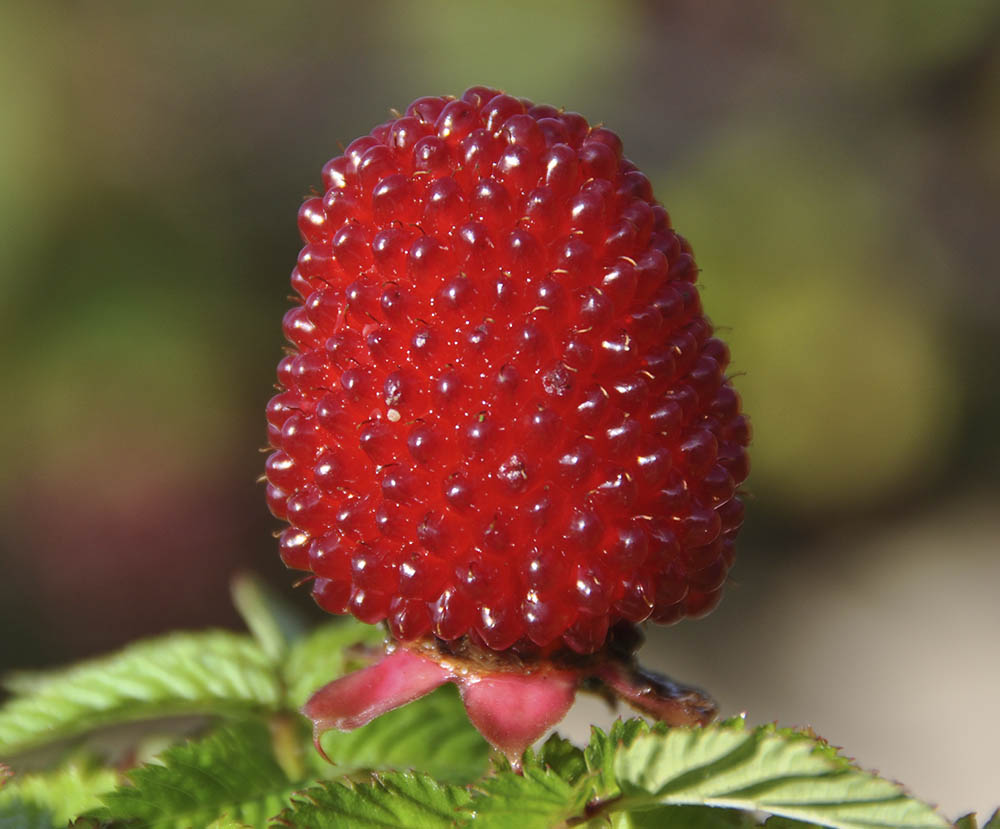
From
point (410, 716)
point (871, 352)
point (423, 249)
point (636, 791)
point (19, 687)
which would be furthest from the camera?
point (871, 352)

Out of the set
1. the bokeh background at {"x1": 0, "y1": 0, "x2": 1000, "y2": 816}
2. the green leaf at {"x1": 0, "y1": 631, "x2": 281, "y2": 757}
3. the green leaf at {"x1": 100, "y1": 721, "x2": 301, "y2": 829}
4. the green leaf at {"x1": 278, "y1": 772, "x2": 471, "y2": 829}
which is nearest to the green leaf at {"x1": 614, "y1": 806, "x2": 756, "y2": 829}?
the green leaf at {"x1": 278, "y1": 772, "x2": 471, "y2": 829}

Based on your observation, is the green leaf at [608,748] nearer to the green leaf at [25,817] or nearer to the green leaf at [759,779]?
the green leaf at [759,779]

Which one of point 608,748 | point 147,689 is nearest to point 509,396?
point 608,748

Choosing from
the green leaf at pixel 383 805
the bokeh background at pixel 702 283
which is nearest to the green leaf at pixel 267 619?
the green leaf at pixel 383 805

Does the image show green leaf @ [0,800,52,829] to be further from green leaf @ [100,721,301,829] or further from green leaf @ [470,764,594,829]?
green leaf @ [470,764,594,829]

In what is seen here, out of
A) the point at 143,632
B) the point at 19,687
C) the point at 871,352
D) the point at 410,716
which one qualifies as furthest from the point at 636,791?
the point at 871,352

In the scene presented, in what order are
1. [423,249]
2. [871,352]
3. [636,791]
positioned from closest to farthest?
[636,791] → [423,249] → [871,352]

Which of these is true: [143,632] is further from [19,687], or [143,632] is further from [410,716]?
[410,716]

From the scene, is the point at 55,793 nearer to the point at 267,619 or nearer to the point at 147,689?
the point at 147,689
